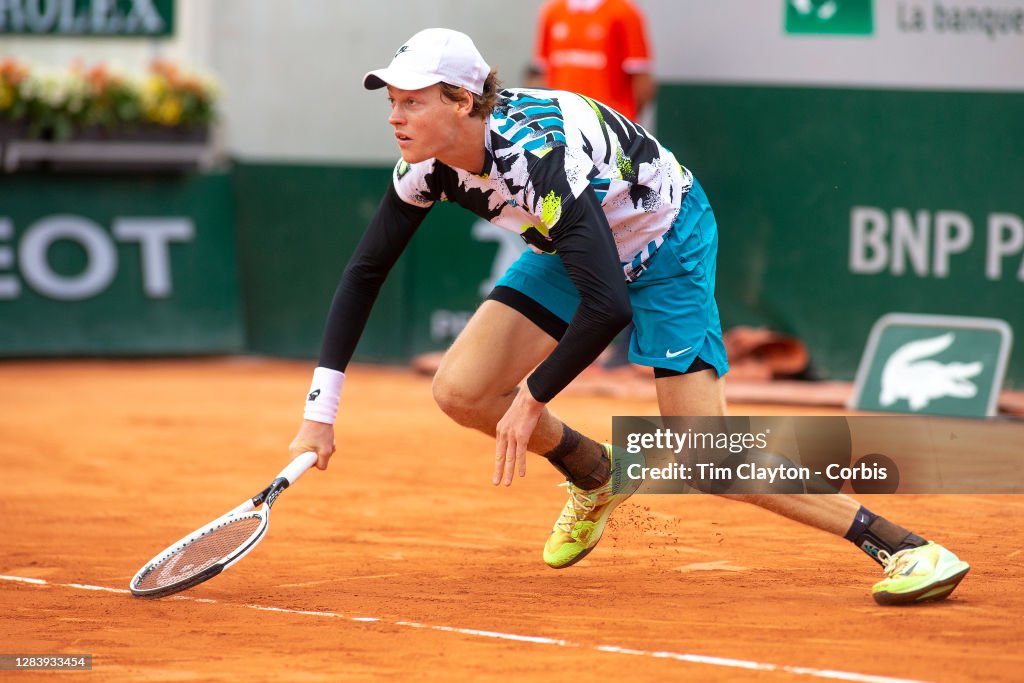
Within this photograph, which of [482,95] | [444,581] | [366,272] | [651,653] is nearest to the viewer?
[651,653]

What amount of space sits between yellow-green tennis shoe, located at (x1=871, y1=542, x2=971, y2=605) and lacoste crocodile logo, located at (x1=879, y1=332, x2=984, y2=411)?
4177 millimetres

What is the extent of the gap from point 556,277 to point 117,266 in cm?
699

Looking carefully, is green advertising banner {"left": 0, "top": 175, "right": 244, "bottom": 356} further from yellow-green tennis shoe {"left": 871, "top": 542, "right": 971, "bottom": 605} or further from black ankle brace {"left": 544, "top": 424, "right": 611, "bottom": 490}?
yellow-green tennis shoe {"left": 871, "top": 542, "right": 971, "bottom": 605}

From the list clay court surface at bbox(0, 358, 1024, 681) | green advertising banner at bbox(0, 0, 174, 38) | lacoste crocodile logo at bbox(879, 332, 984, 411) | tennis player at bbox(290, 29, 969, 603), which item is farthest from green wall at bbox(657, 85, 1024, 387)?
tennis player at bbox(290, 29, 969, 603)

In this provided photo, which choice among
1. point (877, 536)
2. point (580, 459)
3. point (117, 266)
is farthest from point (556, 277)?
point (117, 266)

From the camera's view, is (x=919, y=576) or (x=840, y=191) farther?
(x=840, y=191)

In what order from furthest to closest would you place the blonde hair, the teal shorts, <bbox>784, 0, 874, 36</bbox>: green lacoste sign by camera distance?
1. <bbox>784, 0, 874, 36</bbox>: green lacoste sign
2. the teal shorts
3. the blonde hair

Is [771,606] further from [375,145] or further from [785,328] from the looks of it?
[375,145]

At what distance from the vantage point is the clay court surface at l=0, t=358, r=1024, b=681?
12.1ft

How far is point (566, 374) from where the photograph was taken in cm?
A: 400

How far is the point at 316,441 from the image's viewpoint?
14.5 ft

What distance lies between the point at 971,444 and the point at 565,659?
13.6 ft

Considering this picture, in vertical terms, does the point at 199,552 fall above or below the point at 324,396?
below

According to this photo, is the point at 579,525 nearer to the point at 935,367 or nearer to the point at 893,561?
the point at 893,561
